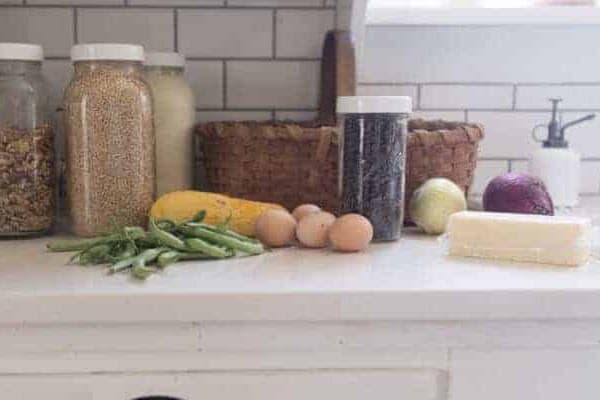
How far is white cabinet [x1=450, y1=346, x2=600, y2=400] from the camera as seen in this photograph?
792 mm

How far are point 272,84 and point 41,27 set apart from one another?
414 millimetres

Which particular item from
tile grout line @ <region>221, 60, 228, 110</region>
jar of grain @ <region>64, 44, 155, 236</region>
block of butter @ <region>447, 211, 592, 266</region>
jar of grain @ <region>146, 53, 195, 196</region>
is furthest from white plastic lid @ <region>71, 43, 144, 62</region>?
block of butter @ <region>447, 211, 592, 266</region>

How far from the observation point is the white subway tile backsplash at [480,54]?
53.7 inches

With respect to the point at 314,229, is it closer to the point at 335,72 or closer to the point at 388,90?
the point at 335,72

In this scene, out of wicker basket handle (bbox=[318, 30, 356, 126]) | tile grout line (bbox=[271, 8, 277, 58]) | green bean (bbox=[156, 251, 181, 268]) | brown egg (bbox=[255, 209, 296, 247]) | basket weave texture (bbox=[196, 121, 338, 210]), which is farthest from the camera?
tile grout line (bbox=[271, 8, 277, 58])

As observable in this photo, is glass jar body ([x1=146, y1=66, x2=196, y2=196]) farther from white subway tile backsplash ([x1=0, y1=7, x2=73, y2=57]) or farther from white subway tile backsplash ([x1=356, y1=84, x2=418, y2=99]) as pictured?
white subway tile backsplash ([x1=356, y1=84, x2=418, y2=99])

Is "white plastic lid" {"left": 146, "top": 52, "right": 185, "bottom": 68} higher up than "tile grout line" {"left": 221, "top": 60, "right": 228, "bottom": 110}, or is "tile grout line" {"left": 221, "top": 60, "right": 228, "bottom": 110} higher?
"white plastic lid" {"left": 146, "top": 52, "right": 185, "bottom": 68}

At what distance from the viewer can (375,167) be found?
98 centimetres

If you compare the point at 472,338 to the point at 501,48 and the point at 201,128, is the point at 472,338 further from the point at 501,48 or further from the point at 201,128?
the point at 501,48

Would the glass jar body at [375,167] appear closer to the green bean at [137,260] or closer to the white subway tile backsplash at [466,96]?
the green bean at [137,260]

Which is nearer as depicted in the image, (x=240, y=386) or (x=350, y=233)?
(x=240, y=386)

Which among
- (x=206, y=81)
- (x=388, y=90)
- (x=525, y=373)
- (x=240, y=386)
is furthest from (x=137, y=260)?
(x=388, y=90)

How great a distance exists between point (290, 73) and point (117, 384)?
0.72m

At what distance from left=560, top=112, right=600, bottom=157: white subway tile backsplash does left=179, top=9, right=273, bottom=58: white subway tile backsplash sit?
613 millimetres
